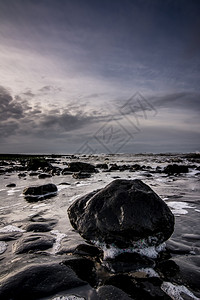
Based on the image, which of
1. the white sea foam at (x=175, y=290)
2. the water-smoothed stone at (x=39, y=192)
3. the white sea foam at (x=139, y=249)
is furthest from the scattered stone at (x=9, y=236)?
the water-smoothed stone at (x=39, y=192)

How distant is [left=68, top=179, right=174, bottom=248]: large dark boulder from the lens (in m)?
3.01

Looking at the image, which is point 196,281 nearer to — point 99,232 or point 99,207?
point 99,232

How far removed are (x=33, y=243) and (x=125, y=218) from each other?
172 centimetres

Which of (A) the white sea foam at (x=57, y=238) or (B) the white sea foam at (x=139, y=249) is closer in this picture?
(B) the white sea foam at (x=139, y=249)

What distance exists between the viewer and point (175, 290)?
218cm

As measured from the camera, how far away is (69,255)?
298 cm

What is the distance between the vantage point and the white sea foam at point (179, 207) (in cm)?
521

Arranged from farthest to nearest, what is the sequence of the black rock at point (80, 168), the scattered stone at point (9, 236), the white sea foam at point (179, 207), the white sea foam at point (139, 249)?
the black rock at point (80, 168) → the white sea foam at point (179, 207) → the scattered stone at point (9, 236) → the white sea foam at point (139, 249)

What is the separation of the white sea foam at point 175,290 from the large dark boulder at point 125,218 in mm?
798

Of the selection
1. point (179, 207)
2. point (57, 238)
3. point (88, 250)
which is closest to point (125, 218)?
point (88, 250)

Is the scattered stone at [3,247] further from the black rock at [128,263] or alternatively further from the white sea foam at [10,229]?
the black rock at [128,263]

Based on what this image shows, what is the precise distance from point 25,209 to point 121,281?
4394 mm

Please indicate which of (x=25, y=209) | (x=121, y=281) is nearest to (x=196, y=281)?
(x=121, y=281)

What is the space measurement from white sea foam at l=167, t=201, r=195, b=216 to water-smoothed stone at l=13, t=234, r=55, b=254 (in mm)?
3409
